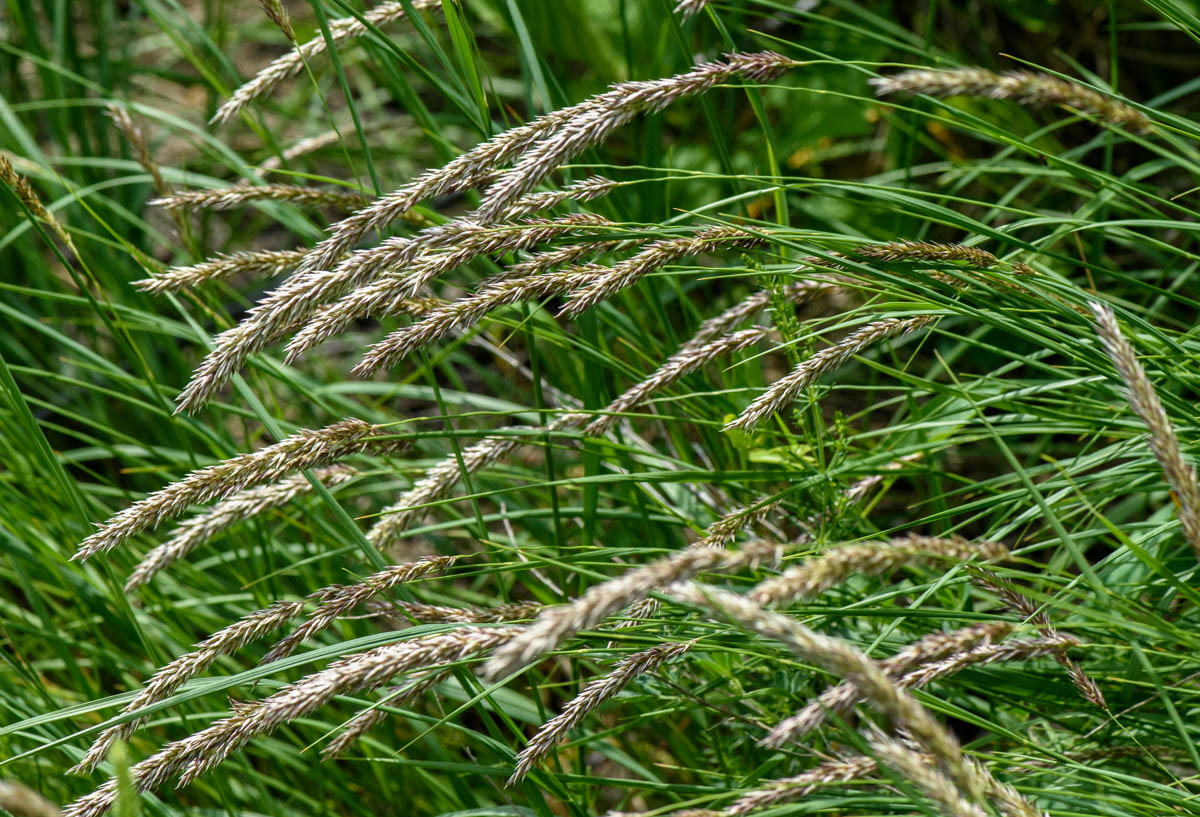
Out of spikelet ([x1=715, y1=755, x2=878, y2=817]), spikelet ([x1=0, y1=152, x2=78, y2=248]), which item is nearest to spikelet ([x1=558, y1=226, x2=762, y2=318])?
spikelet ([x1=715, y1=755, x2=878, y2=817])

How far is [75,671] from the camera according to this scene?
198 centimetres

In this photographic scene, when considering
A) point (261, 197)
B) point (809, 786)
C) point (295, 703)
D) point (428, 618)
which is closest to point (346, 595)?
point (428, 618)

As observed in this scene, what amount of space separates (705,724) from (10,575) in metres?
1.42

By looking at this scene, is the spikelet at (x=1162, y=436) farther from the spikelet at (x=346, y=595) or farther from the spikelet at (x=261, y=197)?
the spikelet at (x=261, y=197)

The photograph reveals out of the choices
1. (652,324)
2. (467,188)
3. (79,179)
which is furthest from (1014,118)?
(79,179)

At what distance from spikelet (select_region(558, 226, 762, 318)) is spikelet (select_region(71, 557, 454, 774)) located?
1.25ft

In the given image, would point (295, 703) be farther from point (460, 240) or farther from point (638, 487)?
point (638, 487)

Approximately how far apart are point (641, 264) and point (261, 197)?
0.70 meters

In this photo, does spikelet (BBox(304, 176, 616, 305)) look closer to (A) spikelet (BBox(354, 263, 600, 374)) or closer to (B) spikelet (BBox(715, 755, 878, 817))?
(A) spikelet (BBox(354, 263, 600, 374))

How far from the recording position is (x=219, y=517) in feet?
4.98

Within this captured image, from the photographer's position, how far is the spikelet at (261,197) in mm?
1667

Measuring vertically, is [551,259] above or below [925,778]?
above

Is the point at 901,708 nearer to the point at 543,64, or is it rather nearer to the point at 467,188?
the point at 467,188

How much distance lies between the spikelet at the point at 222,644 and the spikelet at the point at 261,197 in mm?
667
